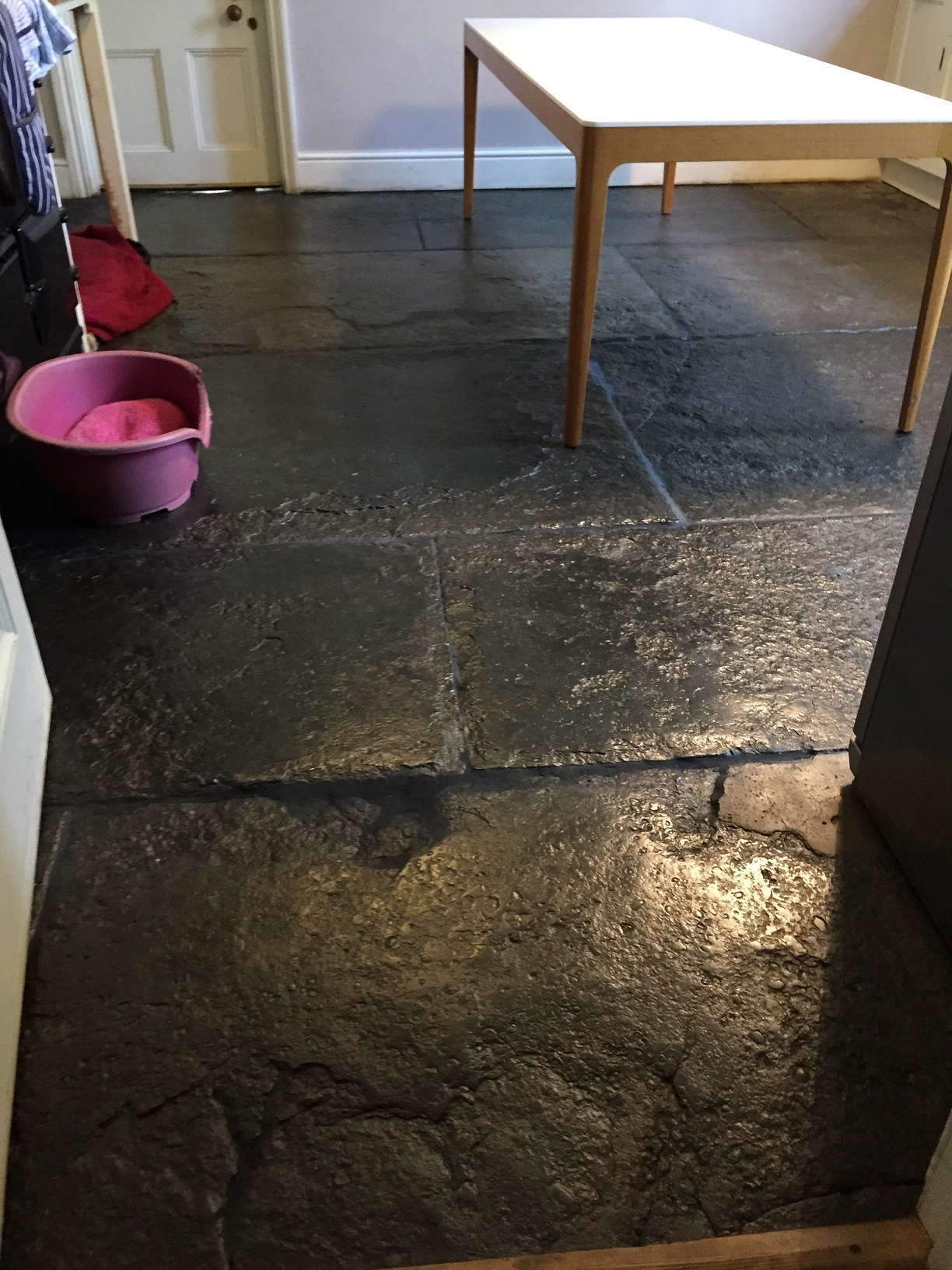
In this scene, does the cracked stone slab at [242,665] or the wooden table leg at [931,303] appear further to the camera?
the wooden table leg at [931,303]

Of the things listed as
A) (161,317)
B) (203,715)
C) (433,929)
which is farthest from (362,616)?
(161,317)

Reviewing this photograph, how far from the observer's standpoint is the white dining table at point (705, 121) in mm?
1959

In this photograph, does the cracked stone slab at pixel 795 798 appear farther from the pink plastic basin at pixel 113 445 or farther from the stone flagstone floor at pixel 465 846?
the pink plastic basin at pixel 113 445

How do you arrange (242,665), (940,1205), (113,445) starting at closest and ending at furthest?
(940,1205) → (242,665) → (113,445)

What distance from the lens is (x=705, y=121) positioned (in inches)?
76.7

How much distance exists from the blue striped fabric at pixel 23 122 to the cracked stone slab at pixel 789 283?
1739 mm

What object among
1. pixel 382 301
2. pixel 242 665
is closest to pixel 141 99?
pixel 382 301

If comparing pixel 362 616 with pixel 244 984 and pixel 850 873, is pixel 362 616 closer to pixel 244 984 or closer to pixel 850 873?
pixel 244 984

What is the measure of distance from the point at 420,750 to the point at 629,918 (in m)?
0.40

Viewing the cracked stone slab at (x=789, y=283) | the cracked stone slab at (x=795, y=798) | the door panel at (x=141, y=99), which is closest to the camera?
the cracked stone slab at (x=795, y=798)

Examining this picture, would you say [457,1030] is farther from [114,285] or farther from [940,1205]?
[114,285]

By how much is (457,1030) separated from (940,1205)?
0.48 metres

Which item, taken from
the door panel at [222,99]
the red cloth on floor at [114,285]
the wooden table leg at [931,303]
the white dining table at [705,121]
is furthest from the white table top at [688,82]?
the door panel at [222,99]

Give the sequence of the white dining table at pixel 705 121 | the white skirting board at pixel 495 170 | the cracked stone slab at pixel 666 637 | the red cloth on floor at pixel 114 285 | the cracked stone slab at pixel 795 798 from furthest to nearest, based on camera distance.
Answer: the white skirting board at pixel 495 170 → the red cloth on floor at pixel 114 285 → the white dining table at pixel 705 121 → the cracked stone slab at pixel 666 637 → the cracked stone slab at pixel 795 798
